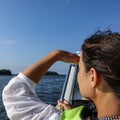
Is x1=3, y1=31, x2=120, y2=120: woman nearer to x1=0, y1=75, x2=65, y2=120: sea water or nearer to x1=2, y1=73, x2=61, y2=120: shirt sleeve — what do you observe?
x1=2, y1=73, x2=61, y2=120: shirt sleeve

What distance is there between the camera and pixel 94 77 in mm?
1572

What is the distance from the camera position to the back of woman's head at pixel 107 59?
153 centimetres

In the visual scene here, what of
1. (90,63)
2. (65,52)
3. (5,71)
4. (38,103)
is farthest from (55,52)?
(5,71)

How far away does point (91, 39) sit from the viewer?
1.67 meters

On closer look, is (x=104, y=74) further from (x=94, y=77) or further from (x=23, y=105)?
(x=23, y=105)

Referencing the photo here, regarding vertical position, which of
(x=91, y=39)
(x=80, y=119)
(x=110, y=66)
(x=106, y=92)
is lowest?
(x=80, y=119)

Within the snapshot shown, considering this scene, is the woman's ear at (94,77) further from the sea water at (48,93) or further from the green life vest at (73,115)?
the sea water at (48,93)

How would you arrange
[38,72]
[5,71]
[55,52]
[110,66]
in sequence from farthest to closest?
[5,71], [55,52], [38,72], [110,66]

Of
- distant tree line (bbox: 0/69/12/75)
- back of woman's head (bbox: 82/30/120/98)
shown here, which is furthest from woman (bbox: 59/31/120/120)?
distant tree line (bbox: 0/69/12/75)

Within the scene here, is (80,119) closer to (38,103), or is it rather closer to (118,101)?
(118,101)

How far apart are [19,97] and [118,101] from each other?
563mm

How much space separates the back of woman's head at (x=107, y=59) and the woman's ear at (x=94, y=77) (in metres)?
0.02

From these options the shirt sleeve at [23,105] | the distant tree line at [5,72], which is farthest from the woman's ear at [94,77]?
the distant tree line at [5,72]

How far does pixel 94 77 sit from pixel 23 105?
47cm
